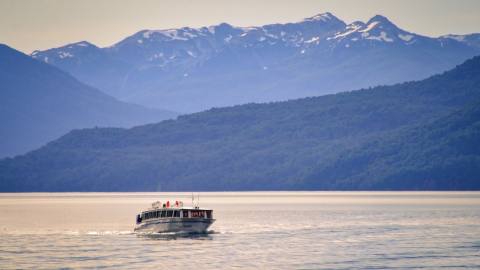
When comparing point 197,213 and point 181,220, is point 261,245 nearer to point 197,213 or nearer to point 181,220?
point 181,220

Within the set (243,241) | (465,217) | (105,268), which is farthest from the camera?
(465,217)

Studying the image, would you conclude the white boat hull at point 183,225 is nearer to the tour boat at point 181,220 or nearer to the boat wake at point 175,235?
the tour boat at point 181,220

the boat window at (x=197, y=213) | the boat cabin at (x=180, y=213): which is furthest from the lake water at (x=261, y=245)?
the boat cabin at (x=180, y=213)

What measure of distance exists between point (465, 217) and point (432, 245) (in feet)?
186

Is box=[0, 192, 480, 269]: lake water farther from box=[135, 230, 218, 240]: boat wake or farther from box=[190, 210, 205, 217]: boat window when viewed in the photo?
box=[190, 210, 205, 217]: boat window

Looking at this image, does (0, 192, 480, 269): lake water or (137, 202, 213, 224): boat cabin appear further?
(137, 202, 213, 224): boat cabin

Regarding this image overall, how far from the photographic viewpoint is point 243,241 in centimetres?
13638

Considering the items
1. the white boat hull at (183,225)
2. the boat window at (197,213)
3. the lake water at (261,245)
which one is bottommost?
the lake water at (261,245)

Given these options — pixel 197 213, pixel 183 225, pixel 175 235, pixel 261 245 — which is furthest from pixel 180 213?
pixel 261 245

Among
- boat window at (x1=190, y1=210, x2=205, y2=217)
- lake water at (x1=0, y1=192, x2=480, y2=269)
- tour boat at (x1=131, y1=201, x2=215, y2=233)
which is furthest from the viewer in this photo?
boat window at (x1=190, y1=210, x2=205, y2=217)

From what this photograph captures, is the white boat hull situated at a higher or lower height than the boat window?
lower

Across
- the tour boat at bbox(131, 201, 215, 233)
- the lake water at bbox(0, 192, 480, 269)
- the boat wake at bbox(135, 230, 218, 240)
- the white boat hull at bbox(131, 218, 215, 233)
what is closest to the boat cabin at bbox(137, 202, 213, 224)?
the tour boat at bbox(131, 201, 215, 233)

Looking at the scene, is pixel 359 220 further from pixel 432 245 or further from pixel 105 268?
pixel 105 268

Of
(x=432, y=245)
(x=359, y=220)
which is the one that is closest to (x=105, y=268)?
(x=432, y=245)
